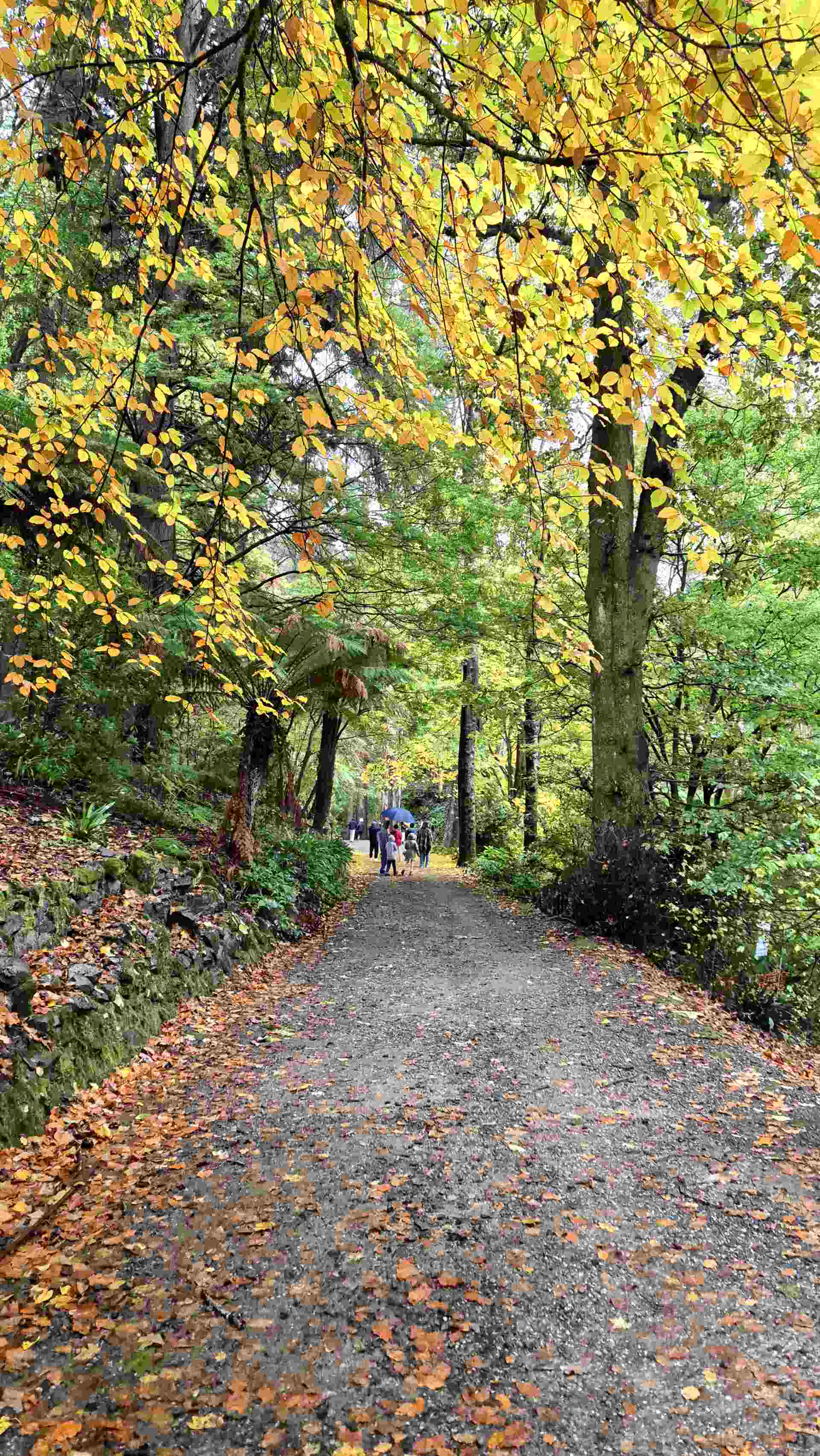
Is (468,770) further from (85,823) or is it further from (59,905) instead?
(59,905)

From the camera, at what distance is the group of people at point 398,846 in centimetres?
1814

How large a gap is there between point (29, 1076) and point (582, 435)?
29.1 feet

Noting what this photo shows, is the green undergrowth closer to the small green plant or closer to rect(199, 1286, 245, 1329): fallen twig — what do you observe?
rect(199, 1286, 245, 1329): fallen twig

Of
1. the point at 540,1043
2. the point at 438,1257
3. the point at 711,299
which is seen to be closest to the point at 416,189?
the point at 711,299

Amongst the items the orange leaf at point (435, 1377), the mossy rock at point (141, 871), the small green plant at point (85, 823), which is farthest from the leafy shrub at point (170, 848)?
the orange leaf at point (435, 1377)

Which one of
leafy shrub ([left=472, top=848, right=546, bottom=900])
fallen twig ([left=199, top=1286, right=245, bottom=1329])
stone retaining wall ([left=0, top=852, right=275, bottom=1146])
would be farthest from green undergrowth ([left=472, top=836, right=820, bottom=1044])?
fallen twig ([left=199, top=1286, right=245, bottom=1329])

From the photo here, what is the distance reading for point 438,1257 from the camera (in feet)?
9.34

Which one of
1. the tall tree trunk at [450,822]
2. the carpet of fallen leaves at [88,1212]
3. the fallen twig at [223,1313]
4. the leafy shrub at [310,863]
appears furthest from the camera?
the tall tree trunk at [450,822]

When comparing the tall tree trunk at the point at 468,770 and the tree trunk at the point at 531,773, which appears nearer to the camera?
the tree trunk at the point at 531,773

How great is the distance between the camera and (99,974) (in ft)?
15.4

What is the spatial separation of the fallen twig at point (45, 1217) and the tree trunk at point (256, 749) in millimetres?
5751

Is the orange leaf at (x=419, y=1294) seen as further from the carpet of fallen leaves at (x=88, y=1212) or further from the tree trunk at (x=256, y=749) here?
the tree trunk at (x=256, y=749)

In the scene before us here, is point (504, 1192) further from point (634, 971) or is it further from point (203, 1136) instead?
point (634, 971)

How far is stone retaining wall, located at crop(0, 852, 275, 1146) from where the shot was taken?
12.4 feet
